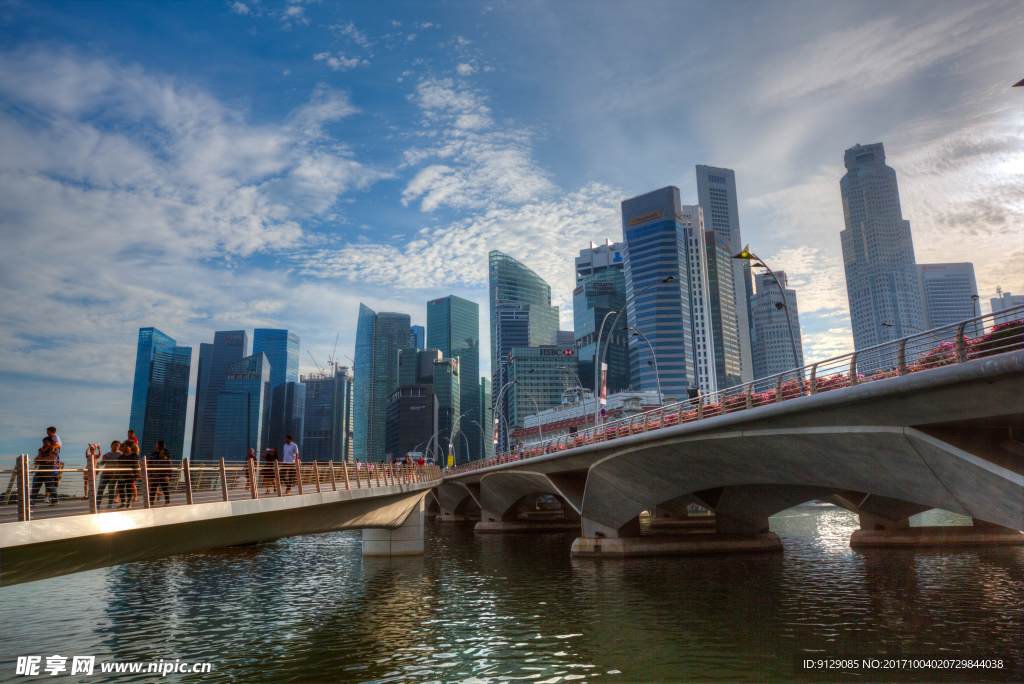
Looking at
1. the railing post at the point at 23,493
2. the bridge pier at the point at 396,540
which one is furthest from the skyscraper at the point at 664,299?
the railing post at the point at 23,493

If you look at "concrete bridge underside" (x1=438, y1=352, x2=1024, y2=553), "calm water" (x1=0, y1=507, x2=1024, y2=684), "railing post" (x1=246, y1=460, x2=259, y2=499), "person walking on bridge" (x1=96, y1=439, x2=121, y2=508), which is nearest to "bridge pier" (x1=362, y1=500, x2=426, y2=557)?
"calm water" (x1=0, y1=507, x2=1024, y2=684)

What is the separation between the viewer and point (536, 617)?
20.8m

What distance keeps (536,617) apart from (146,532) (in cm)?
1216

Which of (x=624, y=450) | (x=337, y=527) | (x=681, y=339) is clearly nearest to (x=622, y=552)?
(x=624, y=450)

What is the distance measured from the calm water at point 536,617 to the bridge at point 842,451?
147 inches

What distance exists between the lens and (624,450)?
107ft

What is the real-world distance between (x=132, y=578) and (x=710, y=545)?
31229mm

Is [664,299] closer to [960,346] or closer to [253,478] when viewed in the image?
[960,346]

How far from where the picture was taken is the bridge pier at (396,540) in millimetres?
40719

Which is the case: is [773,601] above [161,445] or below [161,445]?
below

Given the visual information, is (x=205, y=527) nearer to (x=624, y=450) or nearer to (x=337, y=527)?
(x=337, y=527)

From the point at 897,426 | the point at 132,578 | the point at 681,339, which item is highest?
the point at 681,339

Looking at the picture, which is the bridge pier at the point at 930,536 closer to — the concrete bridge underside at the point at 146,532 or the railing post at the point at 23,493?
the concrete bridge underside at the point at 146,532

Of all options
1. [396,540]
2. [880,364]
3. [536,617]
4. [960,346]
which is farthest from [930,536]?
[396,540]
